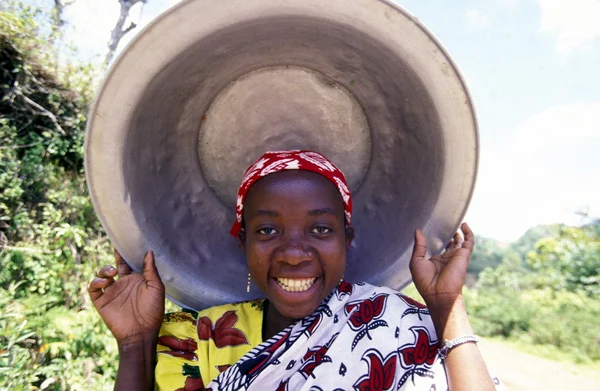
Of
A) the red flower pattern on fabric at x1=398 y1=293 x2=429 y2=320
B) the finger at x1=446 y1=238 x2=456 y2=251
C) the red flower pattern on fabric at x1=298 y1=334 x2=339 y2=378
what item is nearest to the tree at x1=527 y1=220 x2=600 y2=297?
the finger at x1=446 y1=238 x2=456 y2=251

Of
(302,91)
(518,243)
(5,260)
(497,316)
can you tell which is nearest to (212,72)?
(302,91)

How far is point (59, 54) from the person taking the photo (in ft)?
14.0

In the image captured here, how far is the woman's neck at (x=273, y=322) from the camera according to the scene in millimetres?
1291

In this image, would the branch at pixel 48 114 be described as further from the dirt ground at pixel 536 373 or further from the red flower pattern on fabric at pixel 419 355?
the dirt ground at pixel 536 373

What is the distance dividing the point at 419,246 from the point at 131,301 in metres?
0.86

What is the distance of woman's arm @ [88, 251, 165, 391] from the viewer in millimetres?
1186

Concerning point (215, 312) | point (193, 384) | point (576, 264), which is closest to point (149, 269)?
point (215, 312)

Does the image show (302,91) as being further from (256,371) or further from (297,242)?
(256,371)

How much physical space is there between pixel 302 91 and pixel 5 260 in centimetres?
290

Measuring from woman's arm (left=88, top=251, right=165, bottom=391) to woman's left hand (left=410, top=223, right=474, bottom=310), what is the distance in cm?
76

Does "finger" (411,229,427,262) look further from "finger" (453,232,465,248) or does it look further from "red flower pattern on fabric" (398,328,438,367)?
"red flower pattern on fabric" (398,328,438,367)

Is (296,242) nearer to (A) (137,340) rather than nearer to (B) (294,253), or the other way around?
(B) (294,253)

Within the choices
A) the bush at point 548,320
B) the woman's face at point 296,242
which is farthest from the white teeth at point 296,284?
the bush at point 548,320

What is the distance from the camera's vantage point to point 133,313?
1.24 metres
